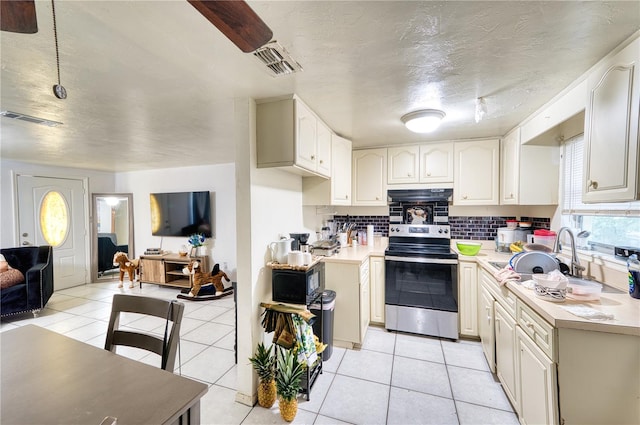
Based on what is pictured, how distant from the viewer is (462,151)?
2904 mm

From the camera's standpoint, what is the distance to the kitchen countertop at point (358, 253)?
2495mm

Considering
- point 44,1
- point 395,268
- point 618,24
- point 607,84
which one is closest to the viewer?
point 44,1

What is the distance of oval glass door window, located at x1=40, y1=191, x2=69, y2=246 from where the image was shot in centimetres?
427

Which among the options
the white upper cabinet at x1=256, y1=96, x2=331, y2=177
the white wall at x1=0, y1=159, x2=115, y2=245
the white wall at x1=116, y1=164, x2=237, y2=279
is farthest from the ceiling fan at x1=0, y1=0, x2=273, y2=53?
the white wall at x1=0, y1=159, x2=115, y2=245

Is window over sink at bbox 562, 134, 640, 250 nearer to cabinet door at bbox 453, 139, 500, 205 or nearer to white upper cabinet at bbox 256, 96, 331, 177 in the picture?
cabinet door at bbox 453, 139, 500, 205

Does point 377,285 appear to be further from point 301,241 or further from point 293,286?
point 293,286

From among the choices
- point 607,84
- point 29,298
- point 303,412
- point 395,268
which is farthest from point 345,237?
point 29,298

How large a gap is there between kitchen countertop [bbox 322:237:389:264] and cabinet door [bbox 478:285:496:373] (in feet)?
3.30

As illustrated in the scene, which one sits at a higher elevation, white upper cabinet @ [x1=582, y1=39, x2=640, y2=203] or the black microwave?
white upper cabinet @ [x1=582, y1=39, x2=640, y2=203]

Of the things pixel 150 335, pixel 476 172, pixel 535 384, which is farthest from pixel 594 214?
pixel 150 335

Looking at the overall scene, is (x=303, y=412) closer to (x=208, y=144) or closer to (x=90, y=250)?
(x=208, y=144)

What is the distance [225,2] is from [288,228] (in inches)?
77.0

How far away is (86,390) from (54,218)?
521cm

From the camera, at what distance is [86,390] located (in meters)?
0.86
